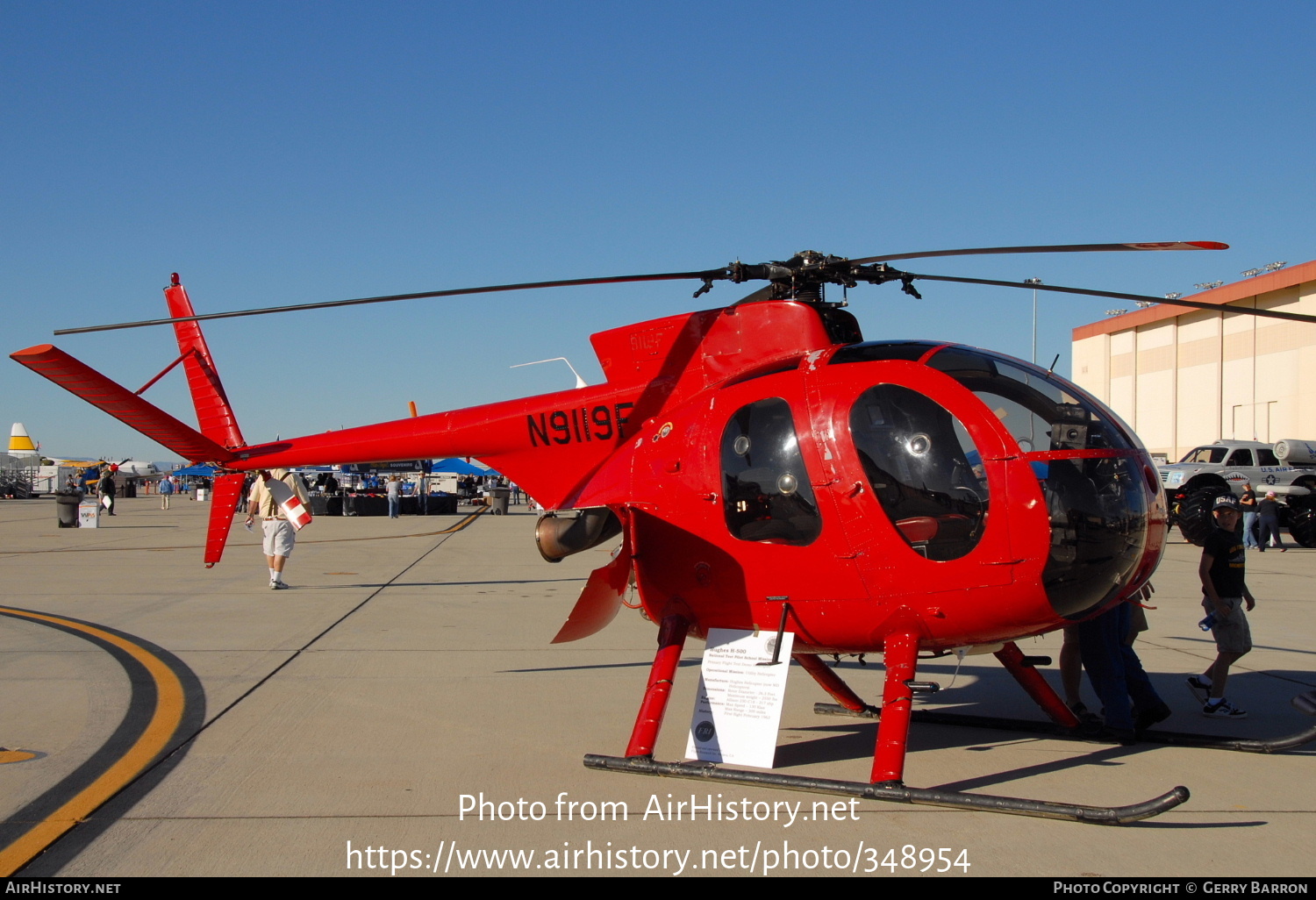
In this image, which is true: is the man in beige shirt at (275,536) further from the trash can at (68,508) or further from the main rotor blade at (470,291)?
the trash can at (68,508)

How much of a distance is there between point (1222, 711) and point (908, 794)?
3.70 m

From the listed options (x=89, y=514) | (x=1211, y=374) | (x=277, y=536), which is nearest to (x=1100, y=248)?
(x=277, y=536)

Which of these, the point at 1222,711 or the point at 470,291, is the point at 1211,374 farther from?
the point at 470,291

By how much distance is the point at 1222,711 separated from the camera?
7184mm

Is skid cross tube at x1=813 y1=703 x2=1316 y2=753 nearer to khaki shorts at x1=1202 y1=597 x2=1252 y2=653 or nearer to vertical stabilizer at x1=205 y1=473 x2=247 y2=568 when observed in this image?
khaki shorts at x1=1202 y1=597 x2=1252 y2=653

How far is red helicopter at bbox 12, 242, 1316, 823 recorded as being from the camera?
5.11m

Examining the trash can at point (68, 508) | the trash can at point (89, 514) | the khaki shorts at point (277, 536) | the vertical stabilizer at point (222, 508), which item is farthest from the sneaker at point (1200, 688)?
the trash can at point (68, 508)

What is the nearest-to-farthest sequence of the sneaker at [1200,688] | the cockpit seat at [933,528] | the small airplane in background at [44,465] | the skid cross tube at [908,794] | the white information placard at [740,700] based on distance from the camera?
the skid cross tube at [908,794] < the cockpit seat at [933,528] < the white information placard at [740,700] < the sneaker at [1200,688] < the small airplane in background at [44,465]

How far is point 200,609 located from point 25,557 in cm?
922

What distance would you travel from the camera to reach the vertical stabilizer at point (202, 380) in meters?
9.20

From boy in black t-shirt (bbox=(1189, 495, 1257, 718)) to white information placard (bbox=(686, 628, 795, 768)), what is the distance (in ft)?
11.5

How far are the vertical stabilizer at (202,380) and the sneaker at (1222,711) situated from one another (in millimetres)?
8356
